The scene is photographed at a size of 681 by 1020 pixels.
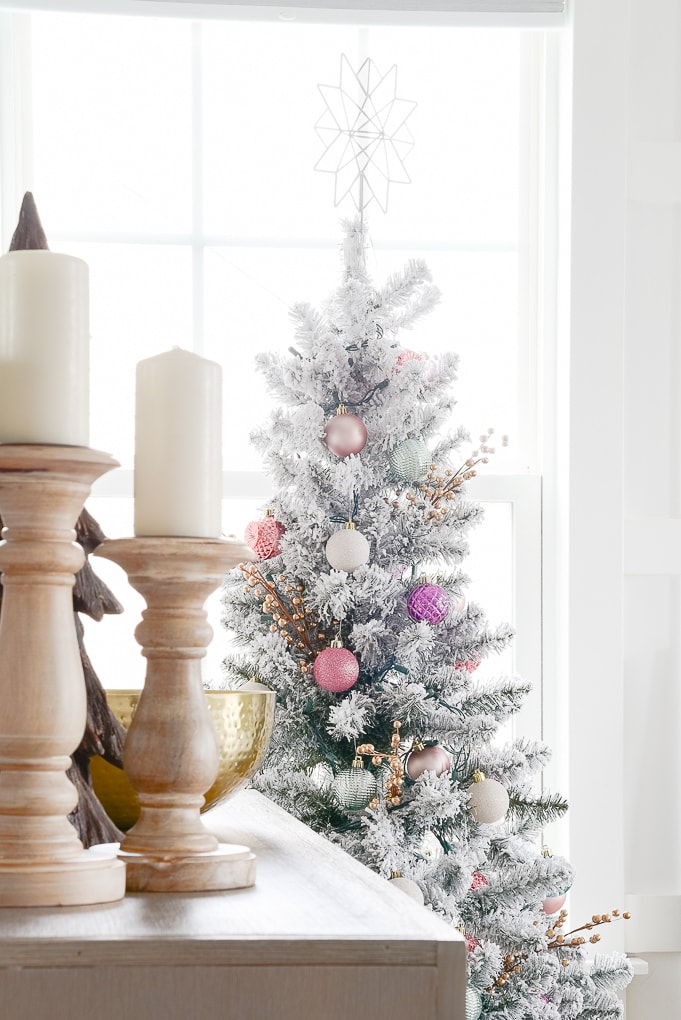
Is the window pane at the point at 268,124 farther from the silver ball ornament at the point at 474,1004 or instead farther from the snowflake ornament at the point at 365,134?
the silver ball ornament at the point at 474,1004

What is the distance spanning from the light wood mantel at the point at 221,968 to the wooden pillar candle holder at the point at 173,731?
71 mm

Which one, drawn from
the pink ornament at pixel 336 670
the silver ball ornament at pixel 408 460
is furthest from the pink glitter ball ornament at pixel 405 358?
the pink ornament at pixel 336 670

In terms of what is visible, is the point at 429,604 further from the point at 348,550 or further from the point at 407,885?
the point at 407,885

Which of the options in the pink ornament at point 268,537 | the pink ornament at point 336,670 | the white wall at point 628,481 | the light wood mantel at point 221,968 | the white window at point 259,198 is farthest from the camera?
the white window at point 259,198

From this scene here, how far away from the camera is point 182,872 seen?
0.57 metres

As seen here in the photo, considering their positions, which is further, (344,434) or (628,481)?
(628,481)

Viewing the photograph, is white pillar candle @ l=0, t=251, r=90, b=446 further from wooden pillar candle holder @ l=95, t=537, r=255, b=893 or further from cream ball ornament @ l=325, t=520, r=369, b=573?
cream ball ornament @ l=325, t=520, r=369, b=573

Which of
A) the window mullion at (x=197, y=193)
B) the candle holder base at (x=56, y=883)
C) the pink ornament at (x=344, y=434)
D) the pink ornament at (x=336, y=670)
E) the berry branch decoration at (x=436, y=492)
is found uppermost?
the window mullion at (x=197, y=193)

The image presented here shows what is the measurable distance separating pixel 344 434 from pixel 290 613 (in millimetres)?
278

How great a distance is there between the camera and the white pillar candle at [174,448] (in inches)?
23.2

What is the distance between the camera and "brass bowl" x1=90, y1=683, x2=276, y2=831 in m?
0.72

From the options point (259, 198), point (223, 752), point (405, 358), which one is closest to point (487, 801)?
point (405, 358)

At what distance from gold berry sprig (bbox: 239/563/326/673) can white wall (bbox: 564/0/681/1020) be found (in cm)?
59

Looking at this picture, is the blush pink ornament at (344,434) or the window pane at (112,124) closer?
the blush pink ornament at (344,434)
